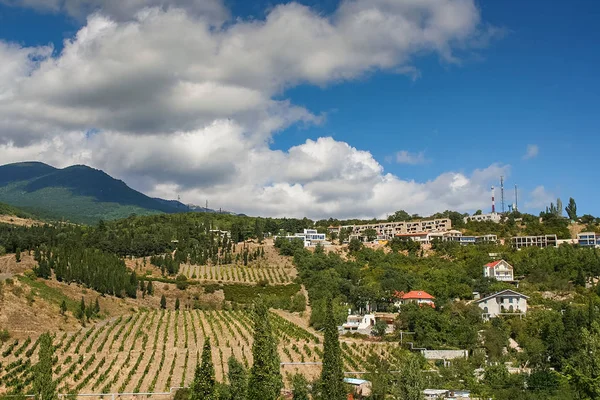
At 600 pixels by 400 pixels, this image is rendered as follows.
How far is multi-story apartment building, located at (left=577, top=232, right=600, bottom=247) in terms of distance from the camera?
8838 cm

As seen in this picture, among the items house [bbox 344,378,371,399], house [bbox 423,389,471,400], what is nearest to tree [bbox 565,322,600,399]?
house [bbox 423,389,471,400]

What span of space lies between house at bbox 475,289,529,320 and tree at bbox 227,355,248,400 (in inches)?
1421

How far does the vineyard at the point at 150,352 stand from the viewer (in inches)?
1452

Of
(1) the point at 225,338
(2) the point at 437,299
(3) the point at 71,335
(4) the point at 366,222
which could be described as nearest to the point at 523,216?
(4) the point at 366,222

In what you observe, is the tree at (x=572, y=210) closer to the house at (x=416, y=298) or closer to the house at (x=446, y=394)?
the house at (x=416, y=298)

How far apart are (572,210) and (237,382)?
95.0m

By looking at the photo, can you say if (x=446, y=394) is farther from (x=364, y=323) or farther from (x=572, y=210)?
(x=572, y=210)

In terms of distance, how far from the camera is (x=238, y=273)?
84.8 m

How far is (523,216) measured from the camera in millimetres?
108438

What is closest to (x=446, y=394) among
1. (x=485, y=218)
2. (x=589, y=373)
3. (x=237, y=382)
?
(x=589, y=373)

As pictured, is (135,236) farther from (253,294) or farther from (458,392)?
(458,392)

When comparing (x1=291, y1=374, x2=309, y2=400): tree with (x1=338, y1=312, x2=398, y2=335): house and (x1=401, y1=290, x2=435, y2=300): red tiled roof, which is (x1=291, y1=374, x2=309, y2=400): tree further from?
(x1=401, y1=290, x2=435, y2=300): red tiled roof

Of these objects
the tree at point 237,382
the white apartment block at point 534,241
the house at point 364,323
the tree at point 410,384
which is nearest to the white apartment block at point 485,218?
the white apartment block at point 534,241

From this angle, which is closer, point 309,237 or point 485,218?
point 309,237
